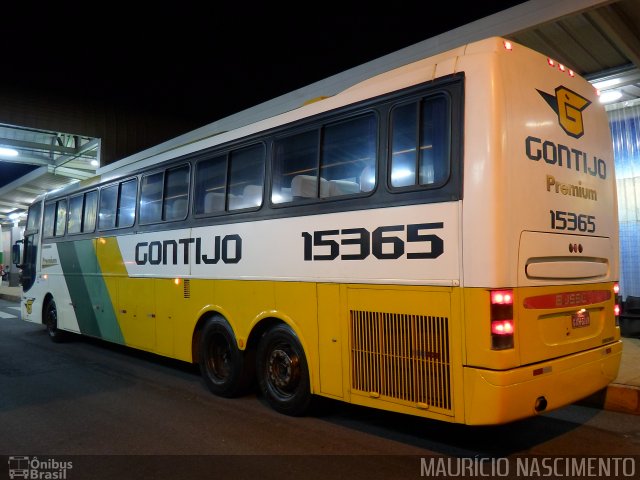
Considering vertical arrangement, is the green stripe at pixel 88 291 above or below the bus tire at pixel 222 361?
above

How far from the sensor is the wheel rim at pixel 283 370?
17.9 ft

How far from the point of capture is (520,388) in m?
3.83

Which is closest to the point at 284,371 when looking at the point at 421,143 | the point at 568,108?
the point at 421,143

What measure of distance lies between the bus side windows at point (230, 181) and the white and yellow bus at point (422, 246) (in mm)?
27

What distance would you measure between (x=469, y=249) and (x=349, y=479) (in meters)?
2.04

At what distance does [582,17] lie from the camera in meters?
7.00

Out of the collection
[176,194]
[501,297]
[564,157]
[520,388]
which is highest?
[176,194]

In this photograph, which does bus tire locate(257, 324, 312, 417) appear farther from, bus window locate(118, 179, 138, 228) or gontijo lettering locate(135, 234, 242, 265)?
bus window locate(118, 179, 138, 228)

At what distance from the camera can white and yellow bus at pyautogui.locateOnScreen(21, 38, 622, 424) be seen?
3.87 meters

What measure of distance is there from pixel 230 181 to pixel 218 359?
2347mm

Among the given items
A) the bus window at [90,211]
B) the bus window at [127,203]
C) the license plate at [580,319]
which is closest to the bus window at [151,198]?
the bus window at [127,203]

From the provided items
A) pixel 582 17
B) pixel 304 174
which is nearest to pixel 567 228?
pixel 304 174

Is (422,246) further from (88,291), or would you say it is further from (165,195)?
(88,291)

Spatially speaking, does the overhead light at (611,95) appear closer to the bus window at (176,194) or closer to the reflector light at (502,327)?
the reflector light at (502,327)
